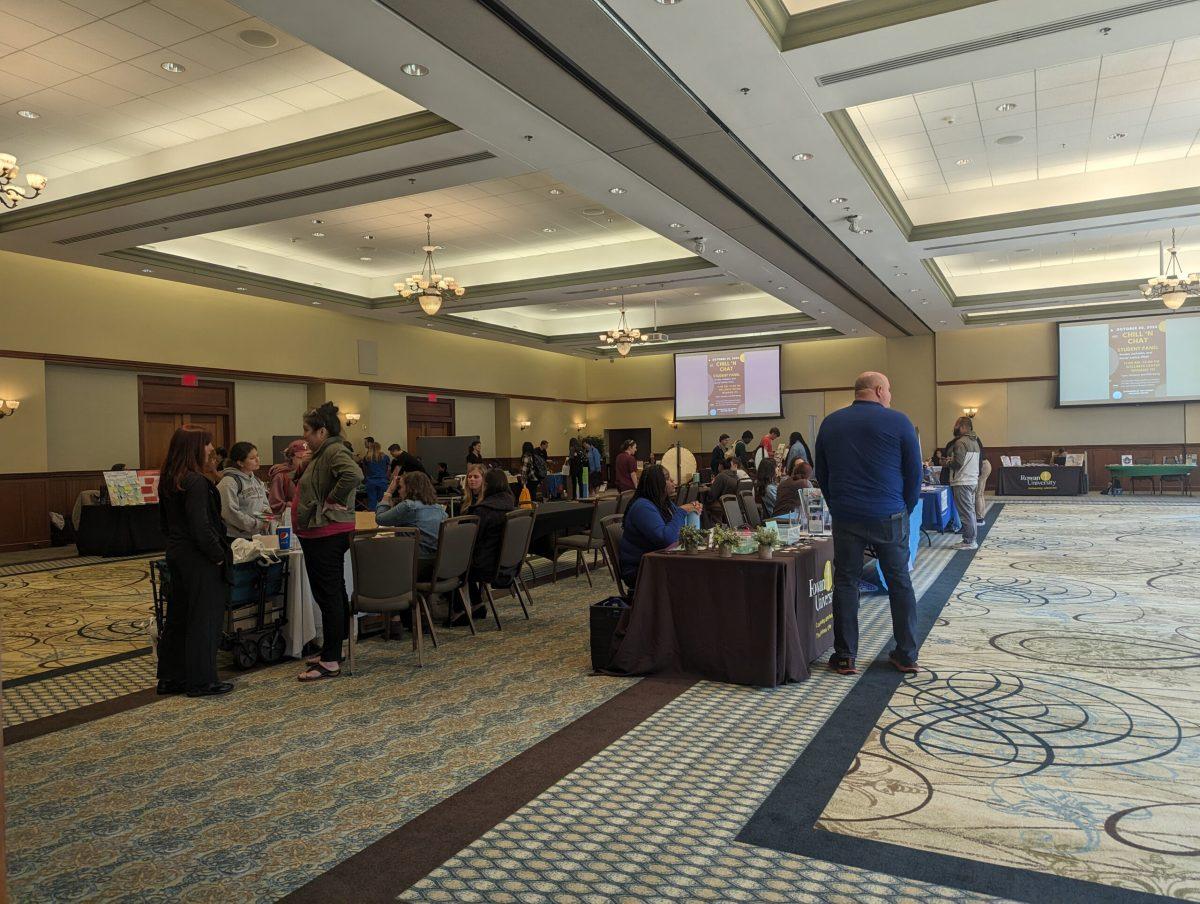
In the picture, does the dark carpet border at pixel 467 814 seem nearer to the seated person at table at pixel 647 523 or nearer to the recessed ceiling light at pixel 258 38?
the seated person at table at pixel 647 523

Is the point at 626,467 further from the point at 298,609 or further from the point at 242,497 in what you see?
the point at 298,609

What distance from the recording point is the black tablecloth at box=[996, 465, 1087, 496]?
16.8 m

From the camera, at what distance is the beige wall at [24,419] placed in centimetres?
1059

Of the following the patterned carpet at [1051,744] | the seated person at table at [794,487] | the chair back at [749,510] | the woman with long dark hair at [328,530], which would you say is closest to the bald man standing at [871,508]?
the patterned carpet at [1051,744]

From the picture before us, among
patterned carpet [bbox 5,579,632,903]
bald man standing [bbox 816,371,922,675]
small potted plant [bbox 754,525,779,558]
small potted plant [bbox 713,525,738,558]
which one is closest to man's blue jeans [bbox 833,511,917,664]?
bald man standing [bbox 816,371,922,675]

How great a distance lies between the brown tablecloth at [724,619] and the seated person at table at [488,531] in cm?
169

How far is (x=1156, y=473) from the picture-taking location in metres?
16.1

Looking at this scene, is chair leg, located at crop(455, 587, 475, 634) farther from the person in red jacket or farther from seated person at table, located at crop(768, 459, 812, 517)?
the person in red jacket

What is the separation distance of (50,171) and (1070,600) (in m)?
10.7

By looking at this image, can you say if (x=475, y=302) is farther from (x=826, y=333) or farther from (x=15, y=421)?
(x=826, y=333)

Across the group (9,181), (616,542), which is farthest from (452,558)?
(9,181)

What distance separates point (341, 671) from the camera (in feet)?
16.1

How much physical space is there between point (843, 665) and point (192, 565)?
11.6ft

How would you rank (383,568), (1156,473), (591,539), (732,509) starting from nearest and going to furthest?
(383,568)
(732,509)
(591,539)
(1156,473)
